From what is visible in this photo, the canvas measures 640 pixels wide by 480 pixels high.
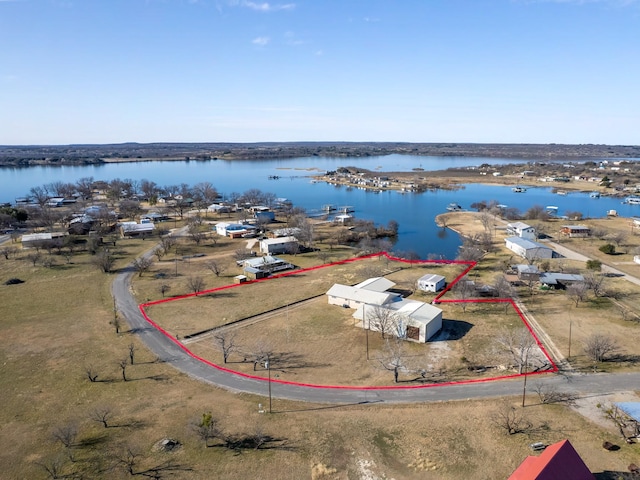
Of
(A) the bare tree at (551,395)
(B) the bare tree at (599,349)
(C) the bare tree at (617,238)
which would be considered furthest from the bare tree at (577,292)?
(C) the bare tree at (617,238)

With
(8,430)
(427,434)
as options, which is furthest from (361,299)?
(8,430)

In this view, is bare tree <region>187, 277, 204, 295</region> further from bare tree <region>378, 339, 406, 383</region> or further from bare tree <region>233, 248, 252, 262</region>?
bare tree <region>378, 339, 406, 383</region>

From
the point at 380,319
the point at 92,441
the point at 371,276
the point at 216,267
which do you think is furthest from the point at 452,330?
the point at 216,267

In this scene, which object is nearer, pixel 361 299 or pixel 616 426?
pixel 616 426

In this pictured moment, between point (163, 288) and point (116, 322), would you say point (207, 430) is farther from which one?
point (163, 288)

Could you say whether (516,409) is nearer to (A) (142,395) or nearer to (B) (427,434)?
(B) (427,434)
